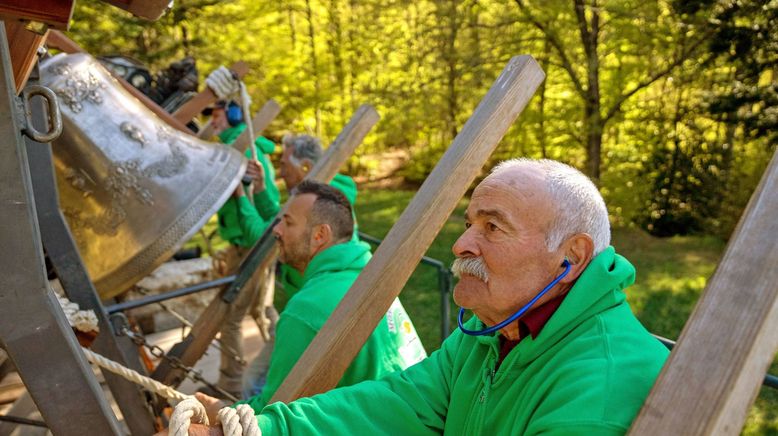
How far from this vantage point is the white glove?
375 cm

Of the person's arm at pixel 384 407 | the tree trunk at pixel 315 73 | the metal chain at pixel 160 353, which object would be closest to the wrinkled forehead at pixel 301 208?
the metal chain at pixel 160 353

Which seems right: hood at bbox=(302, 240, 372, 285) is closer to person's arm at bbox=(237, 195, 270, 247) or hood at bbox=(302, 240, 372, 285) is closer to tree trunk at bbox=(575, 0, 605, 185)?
person's arm at bbox=(237, 195, 270, 247)

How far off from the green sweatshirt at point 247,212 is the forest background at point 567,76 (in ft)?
10.4

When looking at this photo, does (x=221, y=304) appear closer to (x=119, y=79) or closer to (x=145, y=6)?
(x=119, y=79)

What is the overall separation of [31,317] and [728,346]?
3.77 feet

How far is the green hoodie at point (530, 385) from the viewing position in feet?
3.97

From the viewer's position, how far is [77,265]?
2215 millimetres

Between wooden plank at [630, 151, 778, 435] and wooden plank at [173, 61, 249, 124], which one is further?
wooden plank at [173, 61, 249, 124]

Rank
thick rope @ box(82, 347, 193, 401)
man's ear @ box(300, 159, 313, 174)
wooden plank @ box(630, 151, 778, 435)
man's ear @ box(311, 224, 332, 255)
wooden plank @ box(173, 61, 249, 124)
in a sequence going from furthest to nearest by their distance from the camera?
man's ear @ box(300, 159, 313, 174)
wooden plank @ box(173, 61, 249, 124)
man's ear @ box(311, 224, 332, 255)
thick rope @ box(82, 347, 193, 401)
wooden plank @ box(630, 151, 778, 435)

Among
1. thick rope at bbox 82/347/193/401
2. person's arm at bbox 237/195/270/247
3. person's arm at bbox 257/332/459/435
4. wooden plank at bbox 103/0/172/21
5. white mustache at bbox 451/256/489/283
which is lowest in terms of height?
thick rope at bbox 82/347/193/401

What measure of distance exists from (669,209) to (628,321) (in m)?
8.46

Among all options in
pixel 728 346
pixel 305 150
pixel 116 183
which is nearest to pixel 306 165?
pixel 305 150

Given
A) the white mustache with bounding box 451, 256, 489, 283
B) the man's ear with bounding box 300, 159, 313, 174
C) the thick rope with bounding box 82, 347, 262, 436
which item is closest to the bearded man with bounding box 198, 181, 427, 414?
the thick rope with bounding box 82, 347, 262, 436

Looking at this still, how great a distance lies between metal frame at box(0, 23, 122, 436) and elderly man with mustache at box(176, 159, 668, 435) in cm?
39
